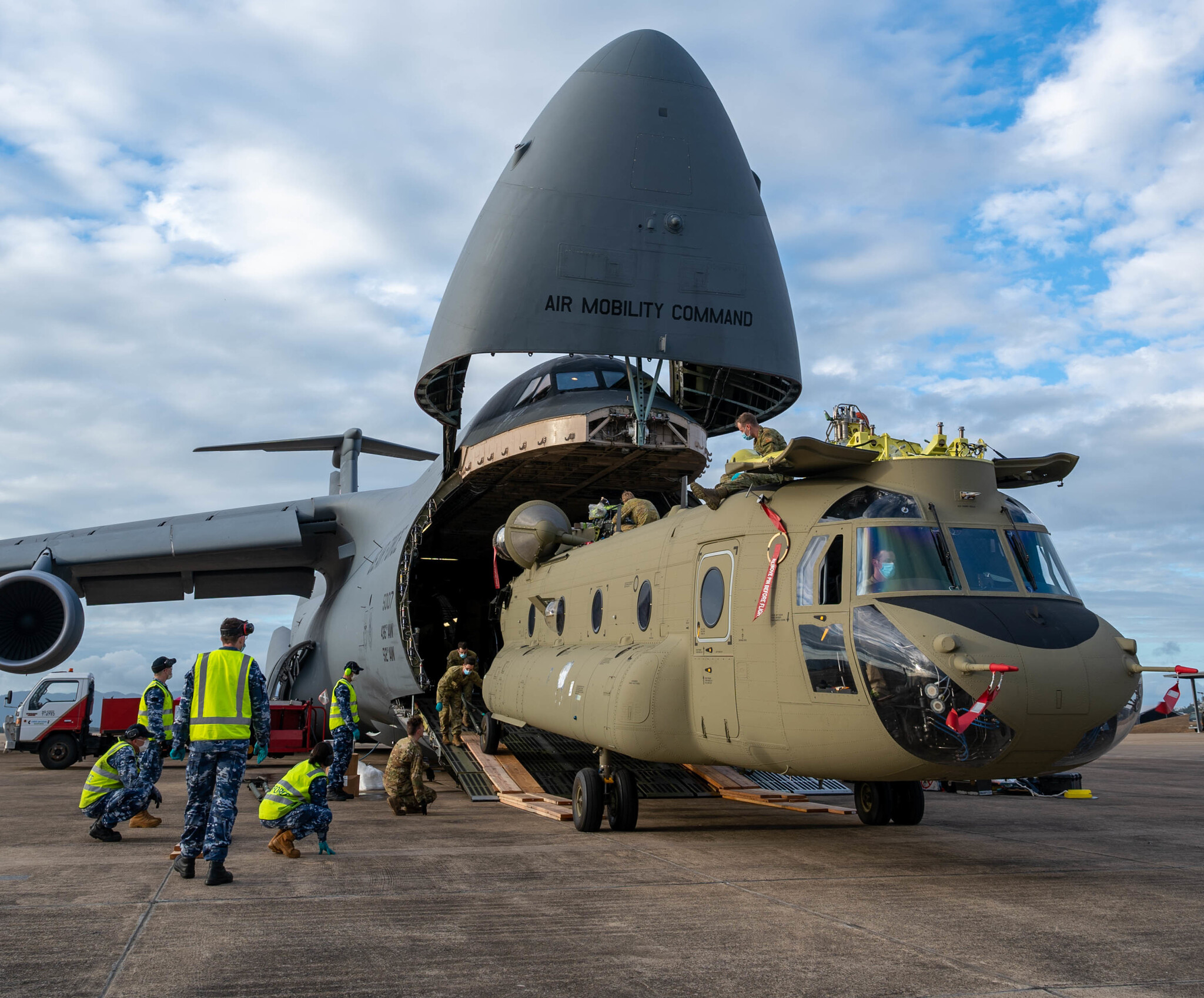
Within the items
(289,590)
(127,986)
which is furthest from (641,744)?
(289,590)

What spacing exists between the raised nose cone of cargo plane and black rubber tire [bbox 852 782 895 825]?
5.72 metres

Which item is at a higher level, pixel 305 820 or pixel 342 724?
pixel 342 724

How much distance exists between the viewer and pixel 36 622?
16375mm

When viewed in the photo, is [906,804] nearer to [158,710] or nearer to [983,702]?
[983,702]

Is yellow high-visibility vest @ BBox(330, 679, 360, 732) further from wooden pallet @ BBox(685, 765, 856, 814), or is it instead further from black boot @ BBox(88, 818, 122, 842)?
wooden pallet @ BBox(685, 765, 856, 814)

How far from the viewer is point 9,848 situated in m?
8.25

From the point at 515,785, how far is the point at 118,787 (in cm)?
449

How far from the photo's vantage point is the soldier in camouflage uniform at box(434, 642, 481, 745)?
45.9 feet

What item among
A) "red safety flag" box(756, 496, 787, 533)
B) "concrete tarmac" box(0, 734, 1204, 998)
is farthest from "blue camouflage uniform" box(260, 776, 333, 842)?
"red safety flag" box(756, 496, 787, 533)

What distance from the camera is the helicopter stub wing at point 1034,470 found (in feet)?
25.1

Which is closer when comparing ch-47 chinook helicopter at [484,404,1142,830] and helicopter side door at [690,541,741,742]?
ch-47 chinook helicopter at [484,404,1142,830]

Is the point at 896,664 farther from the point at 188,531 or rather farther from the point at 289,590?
the point at 289,590

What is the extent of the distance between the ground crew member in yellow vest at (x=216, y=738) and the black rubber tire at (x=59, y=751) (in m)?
14.1

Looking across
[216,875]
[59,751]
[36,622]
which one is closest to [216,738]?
[216,875]
